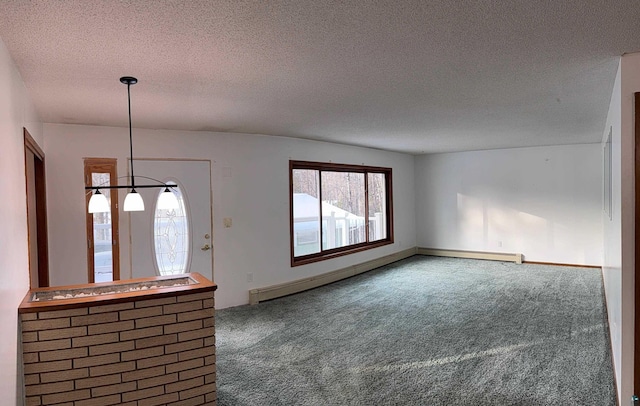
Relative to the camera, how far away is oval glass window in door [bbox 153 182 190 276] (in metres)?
4.83

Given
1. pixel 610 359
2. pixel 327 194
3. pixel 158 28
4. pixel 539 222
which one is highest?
pixel 158 28

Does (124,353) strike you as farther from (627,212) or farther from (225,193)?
(627,212)

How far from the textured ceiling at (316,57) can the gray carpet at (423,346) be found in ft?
7.32

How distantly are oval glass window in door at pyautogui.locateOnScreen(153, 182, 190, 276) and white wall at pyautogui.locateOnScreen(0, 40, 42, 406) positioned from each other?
2005mm

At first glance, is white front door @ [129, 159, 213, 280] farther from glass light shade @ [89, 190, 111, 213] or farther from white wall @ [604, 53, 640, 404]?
white wall @ [604, 53, 640, 404]

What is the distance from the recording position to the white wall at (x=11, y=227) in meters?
2.01

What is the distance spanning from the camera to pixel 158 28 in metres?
1.99

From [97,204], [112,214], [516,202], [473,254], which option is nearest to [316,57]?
[97,204]

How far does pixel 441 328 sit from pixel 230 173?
3.12 metres

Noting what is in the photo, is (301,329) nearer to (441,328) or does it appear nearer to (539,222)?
(441,328)

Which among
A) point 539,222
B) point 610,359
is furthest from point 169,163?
point 539,222

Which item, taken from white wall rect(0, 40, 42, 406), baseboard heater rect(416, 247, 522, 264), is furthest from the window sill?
white wall rect(0, 40, 42, 406)

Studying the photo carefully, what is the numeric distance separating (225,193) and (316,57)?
3.15m

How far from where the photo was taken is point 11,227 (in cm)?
229
